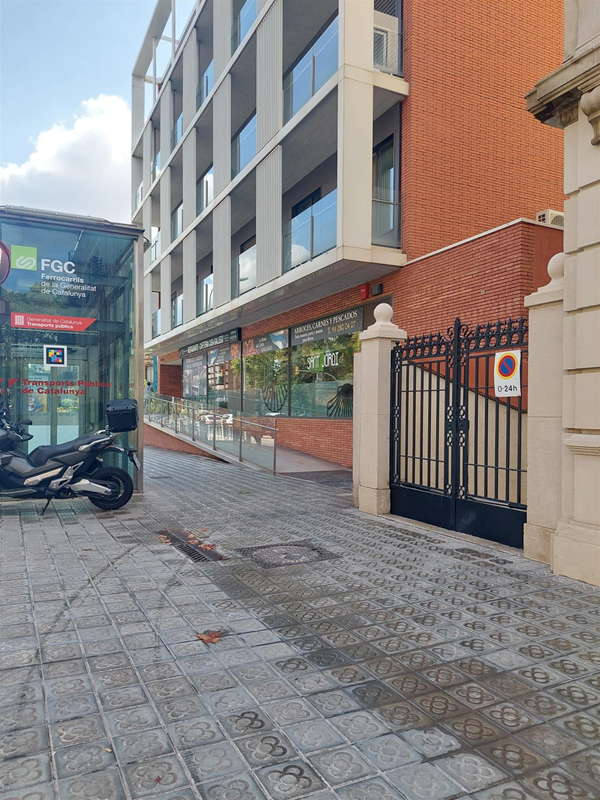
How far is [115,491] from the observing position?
→ 8258mm

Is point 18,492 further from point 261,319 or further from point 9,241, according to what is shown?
point 261,319

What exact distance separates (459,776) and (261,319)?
1781 cm

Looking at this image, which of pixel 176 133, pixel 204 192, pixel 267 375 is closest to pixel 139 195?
pixel 176 133

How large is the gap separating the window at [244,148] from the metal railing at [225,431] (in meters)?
7.51

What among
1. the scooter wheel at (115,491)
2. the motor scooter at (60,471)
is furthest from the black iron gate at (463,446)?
the motor scooter at (60,471)

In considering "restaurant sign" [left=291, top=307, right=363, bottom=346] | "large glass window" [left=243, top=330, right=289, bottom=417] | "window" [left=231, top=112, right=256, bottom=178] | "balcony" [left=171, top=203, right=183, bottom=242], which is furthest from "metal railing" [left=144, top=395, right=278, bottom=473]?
"balcony" [left=171, top=203, right=183, bottom=242]

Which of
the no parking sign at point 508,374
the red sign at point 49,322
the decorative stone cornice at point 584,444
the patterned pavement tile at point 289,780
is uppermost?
the red sign at point 49,322

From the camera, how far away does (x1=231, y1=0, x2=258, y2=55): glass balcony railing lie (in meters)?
16.6

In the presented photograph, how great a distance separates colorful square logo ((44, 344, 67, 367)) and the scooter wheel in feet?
6.34

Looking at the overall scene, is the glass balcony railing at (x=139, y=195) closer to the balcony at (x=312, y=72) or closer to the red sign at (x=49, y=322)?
the balcony at (x=312, y=72)

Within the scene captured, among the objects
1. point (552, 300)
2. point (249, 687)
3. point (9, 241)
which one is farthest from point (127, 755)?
point (9, 241)

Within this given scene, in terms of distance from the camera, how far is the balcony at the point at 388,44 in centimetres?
1286

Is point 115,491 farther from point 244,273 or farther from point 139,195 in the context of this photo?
point 139,195

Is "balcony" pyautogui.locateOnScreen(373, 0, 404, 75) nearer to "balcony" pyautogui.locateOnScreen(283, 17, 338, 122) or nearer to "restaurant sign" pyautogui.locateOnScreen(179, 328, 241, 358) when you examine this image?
"balcony" pyautogui.locateOnScreen(283, 17, 338, 122)
